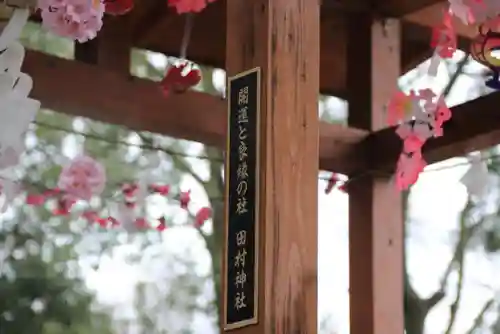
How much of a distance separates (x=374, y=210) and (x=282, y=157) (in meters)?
1.17

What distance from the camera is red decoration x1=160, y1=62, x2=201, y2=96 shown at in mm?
2354

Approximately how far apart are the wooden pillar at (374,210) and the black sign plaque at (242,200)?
44.1 inches

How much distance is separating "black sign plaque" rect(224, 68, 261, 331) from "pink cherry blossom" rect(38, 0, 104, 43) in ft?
1.71

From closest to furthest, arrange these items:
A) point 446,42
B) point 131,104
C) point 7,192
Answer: point 7,192, point 446,42, point 131,104

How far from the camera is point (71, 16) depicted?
1.81m

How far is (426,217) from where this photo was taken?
4.45m

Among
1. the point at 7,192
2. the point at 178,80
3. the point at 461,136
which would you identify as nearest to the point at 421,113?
the point at 461,136

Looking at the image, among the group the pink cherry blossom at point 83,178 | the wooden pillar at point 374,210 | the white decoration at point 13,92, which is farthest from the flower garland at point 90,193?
the wooden pillar at point 374,210

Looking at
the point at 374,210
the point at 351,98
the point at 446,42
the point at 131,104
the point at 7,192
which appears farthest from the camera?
the point at 351,98

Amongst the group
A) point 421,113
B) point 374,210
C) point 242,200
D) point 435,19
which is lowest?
point 242,200

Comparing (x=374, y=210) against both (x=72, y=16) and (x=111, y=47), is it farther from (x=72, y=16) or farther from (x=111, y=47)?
(x=72, y=16)

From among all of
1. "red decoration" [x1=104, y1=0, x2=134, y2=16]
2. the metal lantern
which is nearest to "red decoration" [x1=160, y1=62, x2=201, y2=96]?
"red decoration" [x1=104, y1=0, x2=134, y2=16]

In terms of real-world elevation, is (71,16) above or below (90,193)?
above

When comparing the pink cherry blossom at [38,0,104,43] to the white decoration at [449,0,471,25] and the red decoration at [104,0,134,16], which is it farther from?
the white decoration at [449,0,471,25]
